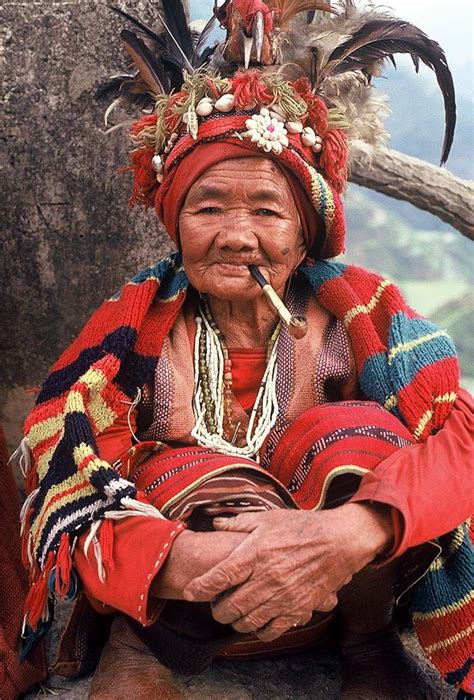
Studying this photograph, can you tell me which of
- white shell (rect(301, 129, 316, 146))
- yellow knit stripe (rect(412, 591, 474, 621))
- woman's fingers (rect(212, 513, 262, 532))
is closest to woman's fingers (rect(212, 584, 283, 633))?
woman's fingers (rect(212, 513, 262, 532))

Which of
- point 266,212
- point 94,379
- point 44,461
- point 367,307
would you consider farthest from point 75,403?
point 367,307

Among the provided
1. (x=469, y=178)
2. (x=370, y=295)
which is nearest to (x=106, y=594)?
(x=370, y=295)

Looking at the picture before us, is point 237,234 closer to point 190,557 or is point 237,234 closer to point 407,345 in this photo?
point 407,345

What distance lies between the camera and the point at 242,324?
2.18m

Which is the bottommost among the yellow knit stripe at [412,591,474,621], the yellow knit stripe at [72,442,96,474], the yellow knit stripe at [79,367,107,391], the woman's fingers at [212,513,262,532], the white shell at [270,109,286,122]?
the yellow knit stripe at [412,591,474,621]

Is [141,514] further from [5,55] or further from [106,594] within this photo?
[5,55]

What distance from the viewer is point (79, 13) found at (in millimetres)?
2570

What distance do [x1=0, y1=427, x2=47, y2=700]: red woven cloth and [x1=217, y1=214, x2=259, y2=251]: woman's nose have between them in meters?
0.87

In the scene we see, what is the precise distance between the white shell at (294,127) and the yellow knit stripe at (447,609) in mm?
1112

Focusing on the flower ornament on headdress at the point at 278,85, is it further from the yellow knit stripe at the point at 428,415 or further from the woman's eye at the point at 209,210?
the yellow knit stripe at the point at 428,415

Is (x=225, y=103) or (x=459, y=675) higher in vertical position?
(x=225, y=103)

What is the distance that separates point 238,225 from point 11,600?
44.1 inches

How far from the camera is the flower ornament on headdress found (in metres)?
2.00

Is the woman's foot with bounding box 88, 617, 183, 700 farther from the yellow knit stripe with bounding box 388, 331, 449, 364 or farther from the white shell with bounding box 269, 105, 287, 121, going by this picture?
the white shell with bounding box 269, 105, 287, 121
